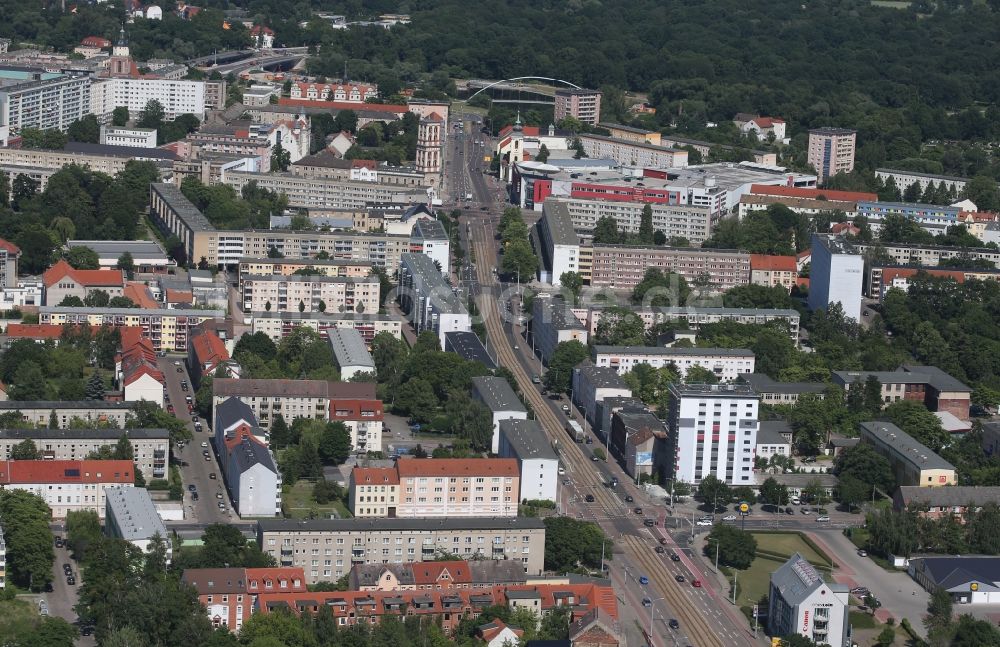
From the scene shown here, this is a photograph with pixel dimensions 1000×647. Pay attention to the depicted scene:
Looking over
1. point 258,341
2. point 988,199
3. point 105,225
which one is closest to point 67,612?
point 258,341

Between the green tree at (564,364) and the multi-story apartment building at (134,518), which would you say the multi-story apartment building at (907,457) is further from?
the multi-story apartment building at (134,518)

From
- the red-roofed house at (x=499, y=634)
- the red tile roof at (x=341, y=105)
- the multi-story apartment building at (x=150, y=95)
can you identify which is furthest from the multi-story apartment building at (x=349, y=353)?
the multi-story apartment building at (x=150, y=95)

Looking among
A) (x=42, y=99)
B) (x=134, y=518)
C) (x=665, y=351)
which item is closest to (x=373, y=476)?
(x=134, y=518)

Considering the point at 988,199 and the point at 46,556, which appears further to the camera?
the point at 988,199

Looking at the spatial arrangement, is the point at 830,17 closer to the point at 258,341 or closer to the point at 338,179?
the point at 338,179

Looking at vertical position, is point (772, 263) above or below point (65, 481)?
above

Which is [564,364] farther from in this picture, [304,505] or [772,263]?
[772,263]

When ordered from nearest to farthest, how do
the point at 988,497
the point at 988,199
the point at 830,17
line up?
the point at 988,497
the point at 988,199
the point at 830,17
